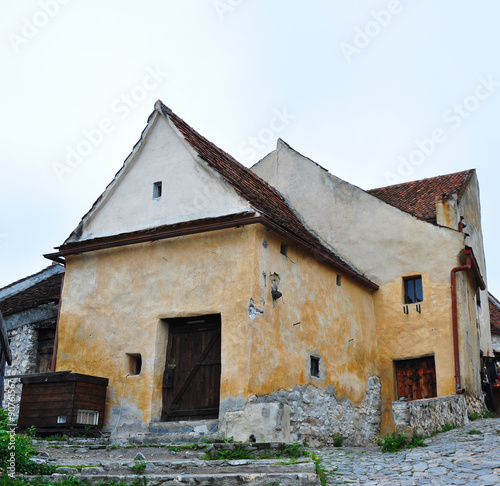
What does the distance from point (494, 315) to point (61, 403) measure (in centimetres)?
2032

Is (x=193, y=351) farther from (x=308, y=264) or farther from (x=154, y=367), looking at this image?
(x=308, y=264)

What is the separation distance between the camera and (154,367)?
42.3 ft

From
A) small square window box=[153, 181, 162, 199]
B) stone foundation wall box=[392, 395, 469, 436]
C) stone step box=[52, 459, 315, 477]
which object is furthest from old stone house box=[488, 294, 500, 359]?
stone step box=[52, 459, 315, 477]

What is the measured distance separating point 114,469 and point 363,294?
9.76 m

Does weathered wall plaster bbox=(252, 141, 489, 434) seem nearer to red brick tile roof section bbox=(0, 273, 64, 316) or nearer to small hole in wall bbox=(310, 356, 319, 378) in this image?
small hole in wall bbox=(310, 356, 319, 378)

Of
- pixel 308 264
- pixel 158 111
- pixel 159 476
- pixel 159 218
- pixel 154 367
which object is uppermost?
pixel 158 111

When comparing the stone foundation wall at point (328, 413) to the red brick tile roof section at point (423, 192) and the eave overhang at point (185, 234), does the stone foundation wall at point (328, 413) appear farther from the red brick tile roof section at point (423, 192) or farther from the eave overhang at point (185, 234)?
the red brick tile roof section at point (423, 192)

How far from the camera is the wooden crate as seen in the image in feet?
39.7

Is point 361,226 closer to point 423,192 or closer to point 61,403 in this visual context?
point 423,192

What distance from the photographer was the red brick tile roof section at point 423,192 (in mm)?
18844

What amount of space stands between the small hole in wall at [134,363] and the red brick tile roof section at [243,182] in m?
4.01

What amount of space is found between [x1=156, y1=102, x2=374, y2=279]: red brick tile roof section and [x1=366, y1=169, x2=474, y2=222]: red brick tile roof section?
2.97 meters

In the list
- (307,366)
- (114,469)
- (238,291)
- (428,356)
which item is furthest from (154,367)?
(428,356)

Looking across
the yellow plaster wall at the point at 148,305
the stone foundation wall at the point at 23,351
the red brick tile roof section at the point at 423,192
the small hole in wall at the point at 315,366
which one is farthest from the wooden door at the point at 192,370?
the red brick tile roof section at the point at 423,192
